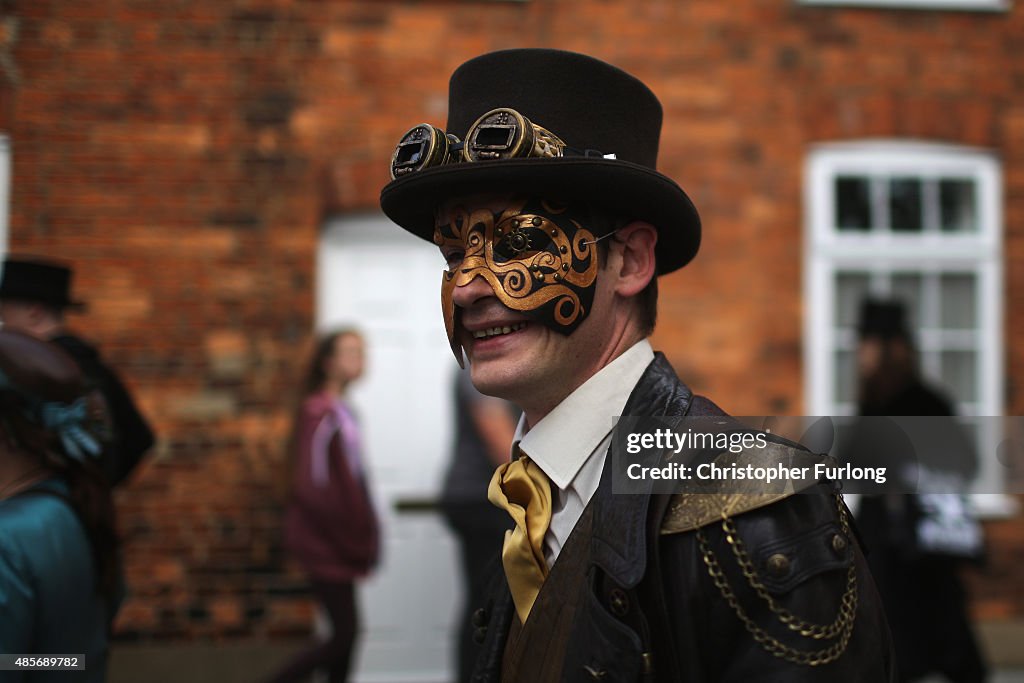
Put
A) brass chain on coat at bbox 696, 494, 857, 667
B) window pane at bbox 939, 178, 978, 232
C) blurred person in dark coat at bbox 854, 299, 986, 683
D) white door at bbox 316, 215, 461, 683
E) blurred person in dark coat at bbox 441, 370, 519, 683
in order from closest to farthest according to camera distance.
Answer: brass chain on coat at bbox 696, 494, 857, 667 → blurred person in dark coat at bbox 854, 299, 986, 683 → blurred person in dark coat at bbox 441, 370, 519, 683 → white door at bbox 316, 215, 461, 683 → window pane at bbox 939, 178, 978, 232

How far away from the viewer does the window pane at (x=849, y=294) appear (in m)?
7.27

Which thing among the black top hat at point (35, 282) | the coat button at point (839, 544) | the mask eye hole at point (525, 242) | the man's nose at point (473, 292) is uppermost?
the black top hat at point (35, 282)

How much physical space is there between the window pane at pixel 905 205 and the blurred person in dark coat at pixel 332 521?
13.5ft

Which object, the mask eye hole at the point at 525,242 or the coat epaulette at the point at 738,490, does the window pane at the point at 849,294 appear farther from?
the coat epaulette at the point at 738,490

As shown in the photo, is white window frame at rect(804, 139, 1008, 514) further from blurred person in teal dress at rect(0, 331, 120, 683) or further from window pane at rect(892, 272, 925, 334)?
blurred person in teal dress at rect(0, 331, 120, 683)

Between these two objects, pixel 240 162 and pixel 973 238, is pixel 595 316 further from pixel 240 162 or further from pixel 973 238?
pixel 973 238

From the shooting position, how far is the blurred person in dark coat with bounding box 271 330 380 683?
5406mm

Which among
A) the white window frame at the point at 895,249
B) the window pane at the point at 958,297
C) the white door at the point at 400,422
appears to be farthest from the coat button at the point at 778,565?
the window pane at the point at 958,297

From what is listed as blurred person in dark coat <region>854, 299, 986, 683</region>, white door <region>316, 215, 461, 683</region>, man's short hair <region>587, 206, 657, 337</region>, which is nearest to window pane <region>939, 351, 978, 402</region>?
blurred person in dark coat <region>854, 299, 986, 683</region>

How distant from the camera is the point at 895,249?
23.9 ft

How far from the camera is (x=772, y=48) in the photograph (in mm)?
7047

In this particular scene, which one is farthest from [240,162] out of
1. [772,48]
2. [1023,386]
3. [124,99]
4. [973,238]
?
[1023,386]

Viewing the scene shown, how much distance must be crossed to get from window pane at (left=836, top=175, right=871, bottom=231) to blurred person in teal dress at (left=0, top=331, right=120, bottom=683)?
5.62 m

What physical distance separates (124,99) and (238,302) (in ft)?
4.56
